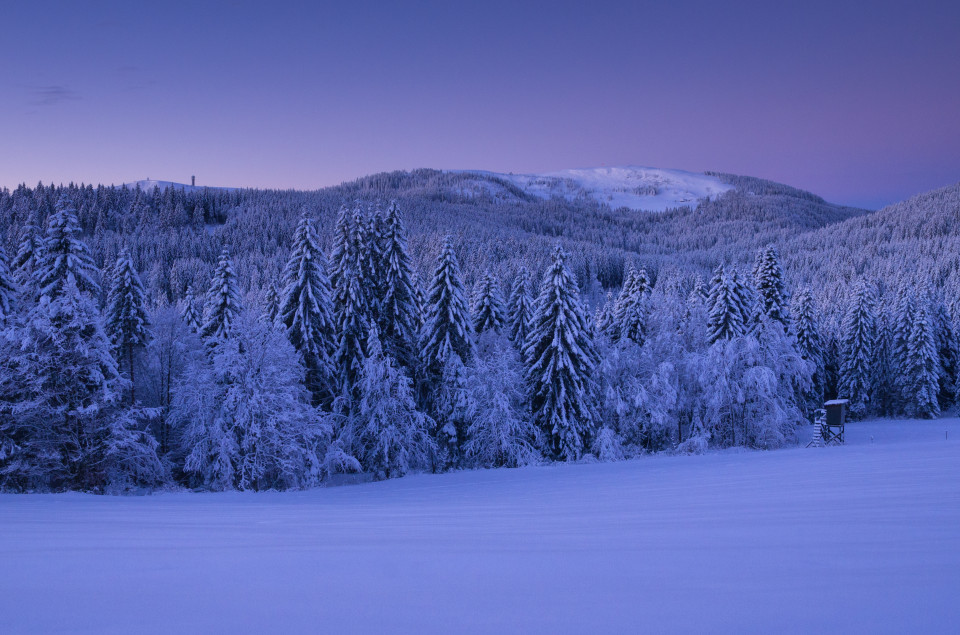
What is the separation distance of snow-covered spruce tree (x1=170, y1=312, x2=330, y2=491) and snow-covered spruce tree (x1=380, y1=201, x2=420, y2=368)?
6.47 meters

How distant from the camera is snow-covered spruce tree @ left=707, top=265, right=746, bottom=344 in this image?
41094 millimetres

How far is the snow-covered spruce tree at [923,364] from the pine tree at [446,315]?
53.4m

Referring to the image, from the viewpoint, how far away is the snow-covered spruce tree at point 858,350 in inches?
2477

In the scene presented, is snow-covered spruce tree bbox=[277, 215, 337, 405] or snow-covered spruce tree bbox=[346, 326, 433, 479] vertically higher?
snow-covered spruce tree bbox=[277, 215, 337, 405]

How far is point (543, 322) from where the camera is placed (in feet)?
120

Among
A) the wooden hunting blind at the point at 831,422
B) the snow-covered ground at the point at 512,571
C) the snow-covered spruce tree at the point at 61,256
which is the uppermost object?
the snow-covered spruce tree at the point at 61,256

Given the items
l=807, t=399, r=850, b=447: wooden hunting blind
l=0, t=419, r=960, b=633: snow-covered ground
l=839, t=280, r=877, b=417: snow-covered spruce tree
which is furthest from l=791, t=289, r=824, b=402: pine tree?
l=0, t=419, r=960, b=633: snow-covered ground

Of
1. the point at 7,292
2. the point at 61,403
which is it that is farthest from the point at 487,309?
the point at 7,292

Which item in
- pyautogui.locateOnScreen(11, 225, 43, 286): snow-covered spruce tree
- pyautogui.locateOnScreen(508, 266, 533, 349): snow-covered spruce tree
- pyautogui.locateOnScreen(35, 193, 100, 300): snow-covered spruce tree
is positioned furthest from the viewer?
pyautogui.locateOnScreen(508, 266, 533, 349): snow-covered spruce tree

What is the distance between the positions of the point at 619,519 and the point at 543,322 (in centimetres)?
2892

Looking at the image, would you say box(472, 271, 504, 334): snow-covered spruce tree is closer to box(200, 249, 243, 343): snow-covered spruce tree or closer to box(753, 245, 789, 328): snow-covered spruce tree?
box(200, 249, 243, 343): snow-covered spruce tree

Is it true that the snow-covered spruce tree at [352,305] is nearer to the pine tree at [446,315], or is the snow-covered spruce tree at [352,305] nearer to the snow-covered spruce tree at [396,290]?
the snow-covered spruce tree at [396,290]

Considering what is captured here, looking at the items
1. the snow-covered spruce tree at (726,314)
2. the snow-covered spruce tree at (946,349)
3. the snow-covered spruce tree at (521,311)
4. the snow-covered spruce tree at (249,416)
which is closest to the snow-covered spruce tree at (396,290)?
the snow-covered spruce tree at (249,416)

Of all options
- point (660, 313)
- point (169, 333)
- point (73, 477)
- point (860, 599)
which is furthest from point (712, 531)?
point (169, 333)
